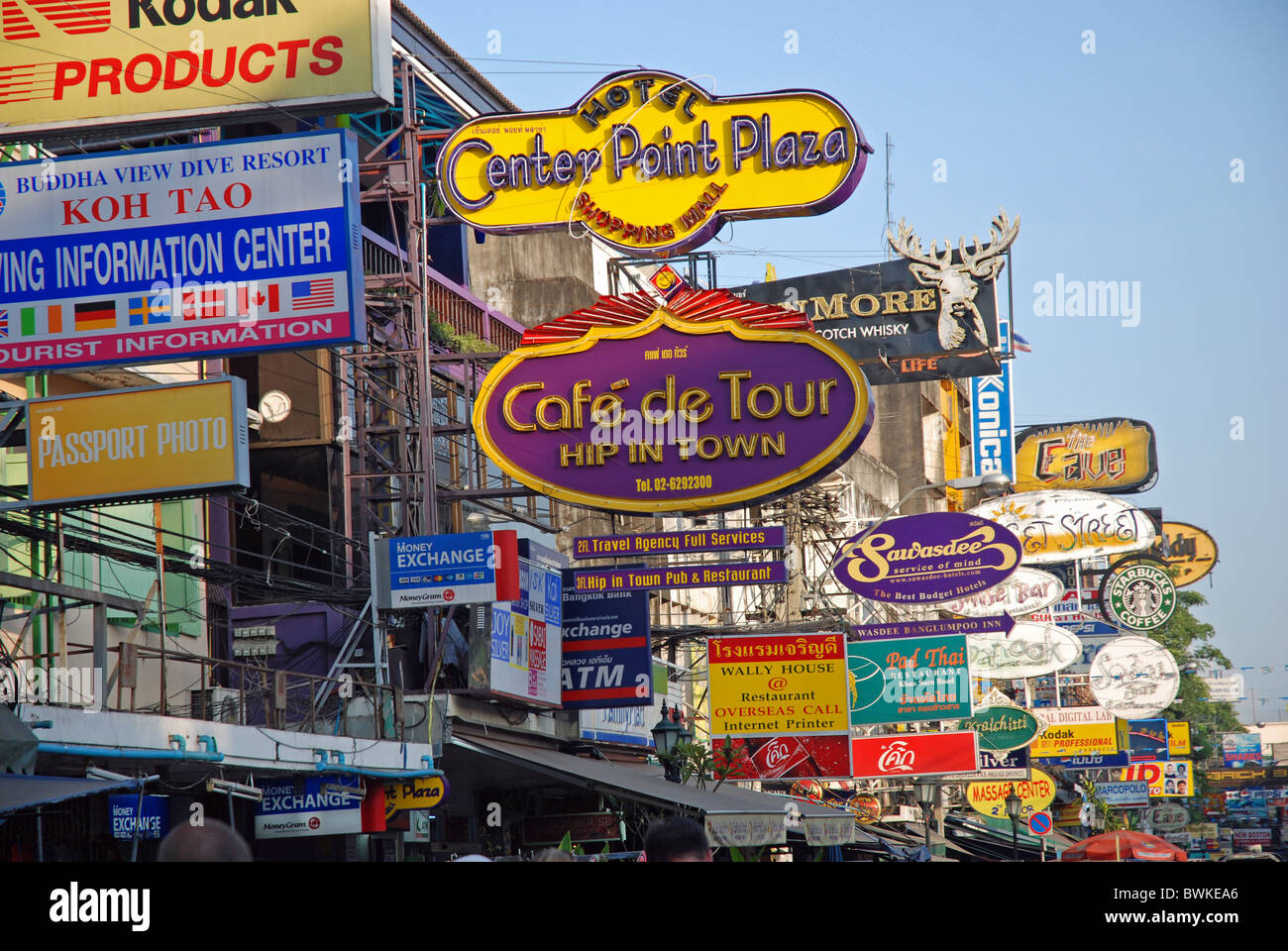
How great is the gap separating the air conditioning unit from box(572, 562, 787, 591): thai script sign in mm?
→ 5578

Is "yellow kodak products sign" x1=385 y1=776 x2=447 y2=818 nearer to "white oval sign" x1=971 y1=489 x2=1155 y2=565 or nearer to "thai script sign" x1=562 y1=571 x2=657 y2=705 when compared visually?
"thai script sign" x1=562 y1=571 x2=657 y2=705

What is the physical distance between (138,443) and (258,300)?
5.78 feet

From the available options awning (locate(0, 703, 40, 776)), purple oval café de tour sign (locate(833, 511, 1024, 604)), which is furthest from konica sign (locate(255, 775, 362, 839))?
purple oval café de tour sign (locate(833, 511, 1024, 604))

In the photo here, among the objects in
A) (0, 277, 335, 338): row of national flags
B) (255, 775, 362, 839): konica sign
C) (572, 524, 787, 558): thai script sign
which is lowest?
(255, 775, 362, 839): konica sign

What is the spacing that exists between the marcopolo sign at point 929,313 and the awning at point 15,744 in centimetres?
2439

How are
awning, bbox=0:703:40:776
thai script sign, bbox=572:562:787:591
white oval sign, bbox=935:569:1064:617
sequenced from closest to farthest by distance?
awning, bbox=0:703:40:776 → thai script sign, bbox=572:562:787:591 → white oval sign, bbox=935:569:1064:617

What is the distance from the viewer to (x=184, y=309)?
536 inches

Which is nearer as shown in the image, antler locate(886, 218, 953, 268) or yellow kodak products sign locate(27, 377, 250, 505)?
yellow kodak products sign locate(27, 377, 250, 505)

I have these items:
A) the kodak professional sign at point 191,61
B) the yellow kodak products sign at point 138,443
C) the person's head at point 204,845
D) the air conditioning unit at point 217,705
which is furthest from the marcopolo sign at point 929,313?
the person's head at point 204,845

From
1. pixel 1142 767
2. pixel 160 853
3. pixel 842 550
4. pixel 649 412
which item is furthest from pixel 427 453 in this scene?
pixel 1142 767

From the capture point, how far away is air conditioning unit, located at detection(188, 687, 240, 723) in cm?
1673

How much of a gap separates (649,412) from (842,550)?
297 inches
